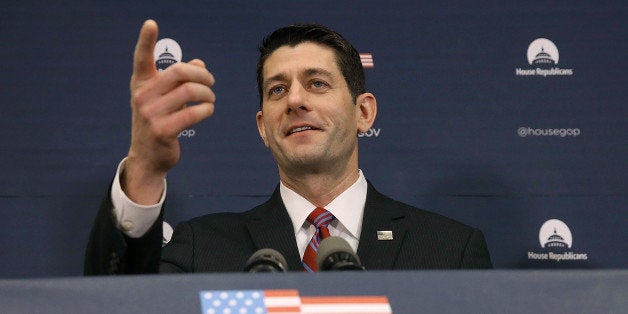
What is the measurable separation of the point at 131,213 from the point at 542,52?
1.48 meters

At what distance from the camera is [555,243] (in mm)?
2338

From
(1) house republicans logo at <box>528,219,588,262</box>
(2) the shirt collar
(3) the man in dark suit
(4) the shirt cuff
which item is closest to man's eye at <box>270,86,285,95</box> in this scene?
(3) the man in dark suit

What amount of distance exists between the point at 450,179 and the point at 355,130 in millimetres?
408

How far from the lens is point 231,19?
2.41m

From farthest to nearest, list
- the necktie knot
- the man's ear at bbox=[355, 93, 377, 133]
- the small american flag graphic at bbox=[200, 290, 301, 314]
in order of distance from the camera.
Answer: the man's ear at bbox=[355, 93, 377, 133], the necktie knot, the small american flag graphic at bbox=[200, 290, 301, 314]

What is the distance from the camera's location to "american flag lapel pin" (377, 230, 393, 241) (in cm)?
185

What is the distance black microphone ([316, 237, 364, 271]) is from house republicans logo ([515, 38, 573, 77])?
1456mm

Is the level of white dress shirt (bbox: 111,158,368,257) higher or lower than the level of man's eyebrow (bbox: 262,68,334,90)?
lower

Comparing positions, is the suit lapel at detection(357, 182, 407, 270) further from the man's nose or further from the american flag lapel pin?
the man's nose

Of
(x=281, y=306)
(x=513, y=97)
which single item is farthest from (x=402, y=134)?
(x=281, y=306)

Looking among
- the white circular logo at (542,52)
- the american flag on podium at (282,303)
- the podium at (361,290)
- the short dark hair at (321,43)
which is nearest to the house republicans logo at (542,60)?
the white circular logo at (542,52)

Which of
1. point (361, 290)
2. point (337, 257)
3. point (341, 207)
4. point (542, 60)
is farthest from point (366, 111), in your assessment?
point (361, 290)

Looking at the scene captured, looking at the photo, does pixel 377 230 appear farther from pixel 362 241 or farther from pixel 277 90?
pixel 277 90

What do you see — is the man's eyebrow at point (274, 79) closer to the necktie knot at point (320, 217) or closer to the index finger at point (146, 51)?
the necktie knot at point (320, 217)
